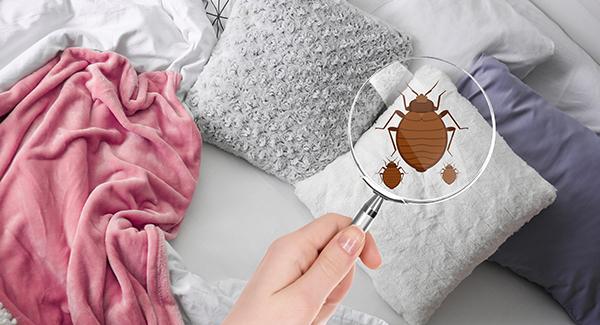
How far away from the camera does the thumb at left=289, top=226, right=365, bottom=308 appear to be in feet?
2.96

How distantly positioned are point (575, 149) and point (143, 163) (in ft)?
3.03

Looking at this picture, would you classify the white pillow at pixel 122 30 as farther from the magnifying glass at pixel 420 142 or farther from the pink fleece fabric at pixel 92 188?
the magnifying glass at pixel 420 142

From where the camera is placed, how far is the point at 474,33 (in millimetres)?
1586

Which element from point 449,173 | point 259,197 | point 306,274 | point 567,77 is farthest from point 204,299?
point 567,77

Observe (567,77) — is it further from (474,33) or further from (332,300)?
(332,300)

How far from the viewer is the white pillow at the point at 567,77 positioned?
1606 millimetres

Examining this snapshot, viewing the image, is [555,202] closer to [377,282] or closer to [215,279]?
[377,282]

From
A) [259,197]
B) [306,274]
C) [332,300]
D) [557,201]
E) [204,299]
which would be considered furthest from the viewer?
[259,197]

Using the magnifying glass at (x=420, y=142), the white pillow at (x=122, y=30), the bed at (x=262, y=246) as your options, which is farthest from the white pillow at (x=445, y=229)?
the white pillow at (x=122, y=30)

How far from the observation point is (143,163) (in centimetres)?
146

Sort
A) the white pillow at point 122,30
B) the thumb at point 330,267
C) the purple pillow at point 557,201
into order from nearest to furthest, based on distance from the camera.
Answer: the thumb at point 330,267, the purple pillow at point 557,201, the white pillow at point 122,30

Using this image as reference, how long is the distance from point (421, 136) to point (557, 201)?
0.61 meters

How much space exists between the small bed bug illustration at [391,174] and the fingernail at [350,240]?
117 mm

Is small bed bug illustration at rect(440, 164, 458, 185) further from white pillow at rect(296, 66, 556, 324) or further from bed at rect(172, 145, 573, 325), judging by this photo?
bed at rect(172, 145, 573, 325)
